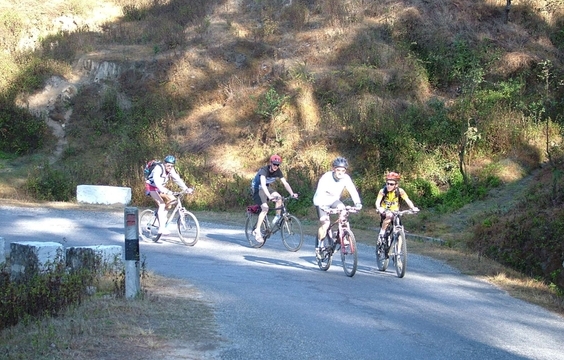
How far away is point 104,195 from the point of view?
86.1 feet

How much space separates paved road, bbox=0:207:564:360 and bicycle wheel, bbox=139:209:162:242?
0.50m

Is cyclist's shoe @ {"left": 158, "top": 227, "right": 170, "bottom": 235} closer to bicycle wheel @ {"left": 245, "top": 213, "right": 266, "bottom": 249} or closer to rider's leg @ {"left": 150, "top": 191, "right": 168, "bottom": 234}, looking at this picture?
rider's leg @ {"left": 150, "top": 191, "right": 168, "bottom": 234}

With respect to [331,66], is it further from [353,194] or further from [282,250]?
[353,194]

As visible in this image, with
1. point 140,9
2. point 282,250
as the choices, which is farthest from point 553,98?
point 140,9

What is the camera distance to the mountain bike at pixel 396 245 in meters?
13.1

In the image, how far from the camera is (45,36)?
40.8 meters

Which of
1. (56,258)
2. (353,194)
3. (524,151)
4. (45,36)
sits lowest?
(56,258)

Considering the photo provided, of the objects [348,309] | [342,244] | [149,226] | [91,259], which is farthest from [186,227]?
[348,309]

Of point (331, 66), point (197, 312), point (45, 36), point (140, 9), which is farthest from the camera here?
point (140, 9)

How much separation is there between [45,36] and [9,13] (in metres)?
2.50

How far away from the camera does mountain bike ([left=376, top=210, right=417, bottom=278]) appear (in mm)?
13109

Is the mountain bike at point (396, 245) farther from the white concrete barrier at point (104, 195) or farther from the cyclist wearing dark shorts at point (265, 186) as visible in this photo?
the white concrete barrier at point (104, 195)

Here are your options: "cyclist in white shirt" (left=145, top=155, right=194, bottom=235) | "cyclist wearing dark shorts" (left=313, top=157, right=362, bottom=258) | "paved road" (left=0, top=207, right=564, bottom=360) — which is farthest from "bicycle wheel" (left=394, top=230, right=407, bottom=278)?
"cyclist in white shirt" (left=145, top=155, right=194, bottom=235)

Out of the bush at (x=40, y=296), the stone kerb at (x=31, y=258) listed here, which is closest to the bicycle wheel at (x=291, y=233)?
the stone kerb at (x=31, y=258)
